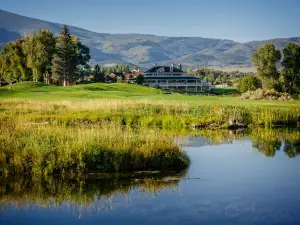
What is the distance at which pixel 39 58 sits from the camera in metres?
94.8

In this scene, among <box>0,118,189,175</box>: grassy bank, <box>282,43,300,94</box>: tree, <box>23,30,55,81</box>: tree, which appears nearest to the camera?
<box>0,118,189,175</box>: grassy bank

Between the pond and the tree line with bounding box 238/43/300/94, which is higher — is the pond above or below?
below

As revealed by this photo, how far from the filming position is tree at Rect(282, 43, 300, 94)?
99387 millimetres

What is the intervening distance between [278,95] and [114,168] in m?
59.3

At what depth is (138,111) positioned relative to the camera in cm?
4194

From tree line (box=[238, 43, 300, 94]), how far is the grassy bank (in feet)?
266

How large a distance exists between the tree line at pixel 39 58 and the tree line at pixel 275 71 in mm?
39322

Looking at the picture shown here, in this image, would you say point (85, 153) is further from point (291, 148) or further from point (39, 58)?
point (39, 58)

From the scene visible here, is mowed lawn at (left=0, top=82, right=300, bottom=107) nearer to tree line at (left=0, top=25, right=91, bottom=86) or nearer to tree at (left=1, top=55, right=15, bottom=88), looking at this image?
tree line at (left=0, top=25, right=91, bottom=86)

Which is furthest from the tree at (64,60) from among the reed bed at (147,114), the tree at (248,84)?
the reed bed at (147,114)

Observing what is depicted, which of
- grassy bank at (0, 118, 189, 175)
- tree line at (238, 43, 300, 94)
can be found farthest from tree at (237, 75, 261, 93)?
grassy bank at (0, 118, 189, 175)

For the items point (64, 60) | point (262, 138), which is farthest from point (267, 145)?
point (64, 60)

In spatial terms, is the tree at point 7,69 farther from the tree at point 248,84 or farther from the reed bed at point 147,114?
the reed bed at point 147,114

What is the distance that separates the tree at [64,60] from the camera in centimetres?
9706
